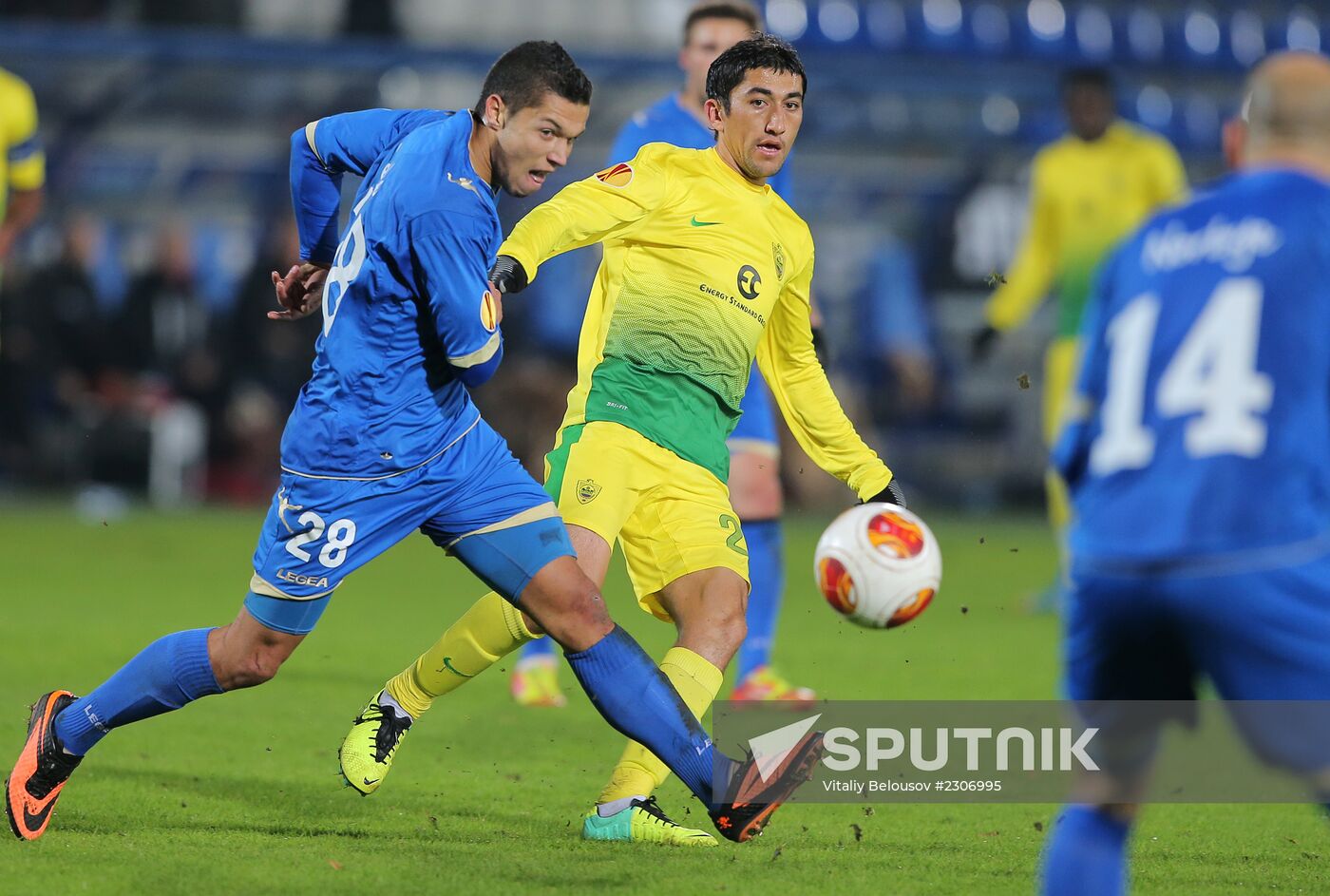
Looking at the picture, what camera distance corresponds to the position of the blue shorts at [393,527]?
4824 mm

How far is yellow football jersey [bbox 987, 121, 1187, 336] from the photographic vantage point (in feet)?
33.5

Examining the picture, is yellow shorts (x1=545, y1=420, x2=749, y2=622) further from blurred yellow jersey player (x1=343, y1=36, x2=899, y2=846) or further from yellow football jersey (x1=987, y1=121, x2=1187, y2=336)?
yellow football jersey (x1=987, y1=121, x2=1187, y2=336)

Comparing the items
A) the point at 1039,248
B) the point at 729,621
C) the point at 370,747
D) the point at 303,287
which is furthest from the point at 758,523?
the point at 1039,248

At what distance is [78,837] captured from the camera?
4.96m

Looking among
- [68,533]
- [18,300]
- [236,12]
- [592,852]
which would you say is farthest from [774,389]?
[236,12]

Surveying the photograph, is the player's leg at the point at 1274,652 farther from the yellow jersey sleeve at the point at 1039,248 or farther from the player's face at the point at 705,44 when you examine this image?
the yellow jersey sleeve at the point at 1039,248

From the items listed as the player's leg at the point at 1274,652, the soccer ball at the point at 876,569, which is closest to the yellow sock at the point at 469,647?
the soccer ball at the point at 876,569

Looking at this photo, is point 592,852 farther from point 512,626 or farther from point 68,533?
point 68,533

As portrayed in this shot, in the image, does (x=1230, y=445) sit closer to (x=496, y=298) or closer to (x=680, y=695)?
(x=496, y=298)

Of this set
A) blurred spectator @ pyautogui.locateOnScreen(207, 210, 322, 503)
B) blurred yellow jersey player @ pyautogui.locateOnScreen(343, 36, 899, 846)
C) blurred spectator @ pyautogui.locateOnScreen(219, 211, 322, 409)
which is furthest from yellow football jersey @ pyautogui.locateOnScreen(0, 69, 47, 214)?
blurred spectator @ pyautogui.locateOnScreen(219, 211, 322, 409)

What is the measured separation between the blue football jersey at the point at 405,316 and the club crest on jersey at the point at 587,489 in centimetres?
49

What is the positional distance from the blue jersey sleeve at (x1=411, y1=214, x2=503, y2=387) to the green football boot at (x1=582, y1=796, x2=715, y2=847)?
145cm

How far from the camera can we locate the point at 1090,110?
10320 mm

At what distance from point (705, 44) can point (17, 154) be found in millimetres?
3924
